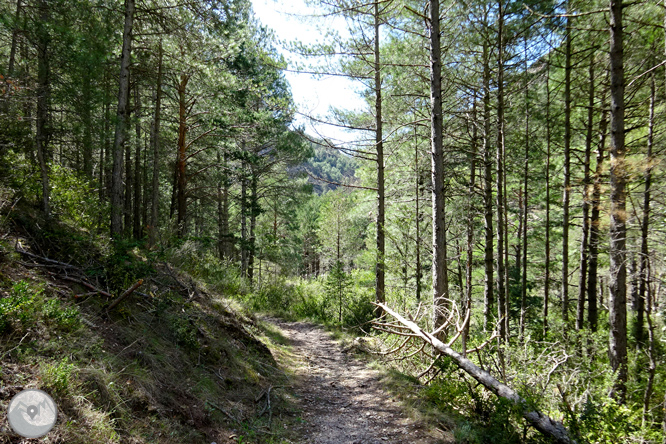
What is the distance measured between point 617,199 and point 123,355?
7.90 m

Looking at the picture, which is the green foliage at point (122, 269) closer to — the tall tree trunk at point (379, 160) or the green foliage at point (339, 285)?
the tall tree trunk at point (379, 160)

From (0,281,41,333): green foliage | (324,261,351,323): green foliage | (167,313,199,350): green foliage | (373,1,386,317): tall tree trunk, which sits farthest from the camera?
(324,261,351,323): green foliage

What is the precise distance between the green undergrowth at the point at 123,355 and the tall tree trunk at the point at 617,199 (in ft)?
19.3

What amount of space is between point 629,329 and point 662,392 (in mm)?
6007

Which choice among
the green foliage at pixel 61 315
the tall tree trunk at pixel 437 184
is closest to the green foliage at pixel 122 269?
Result: the green foliage at pixel 61 315

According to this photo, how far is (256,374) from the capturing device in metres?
5.45

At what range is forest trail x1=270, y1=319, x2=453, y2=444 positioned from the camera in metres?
4.03

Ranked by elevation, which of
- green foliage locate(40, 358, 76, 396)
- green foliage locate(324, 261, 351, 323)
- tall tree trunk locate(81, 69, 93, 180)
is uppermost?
tall tree trunk locate(81, 69, 93, 180)

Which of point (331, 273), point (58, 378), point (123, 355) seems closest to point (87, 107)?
point (123, 355)

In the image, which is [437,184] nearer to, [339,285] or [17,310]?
[17,310]

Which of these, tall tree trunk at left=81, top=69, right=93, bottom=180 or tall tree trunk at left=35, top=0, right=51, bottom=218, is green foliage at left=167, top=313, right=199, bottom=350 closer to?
tall tree trunk at left=35, top=0, right=51, bottom=218

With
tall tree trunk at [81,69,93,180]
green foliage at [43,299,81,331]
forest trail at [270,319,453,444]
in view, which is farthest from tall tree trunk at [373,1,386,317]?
green foliage at [43,299,81,331]

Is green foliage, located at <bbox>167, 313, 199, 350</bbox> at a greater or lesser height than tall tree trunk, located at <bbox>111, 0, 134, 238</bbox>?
lesser

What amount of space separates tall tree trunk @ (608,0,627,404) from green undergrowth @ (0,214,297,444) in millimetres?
5868
